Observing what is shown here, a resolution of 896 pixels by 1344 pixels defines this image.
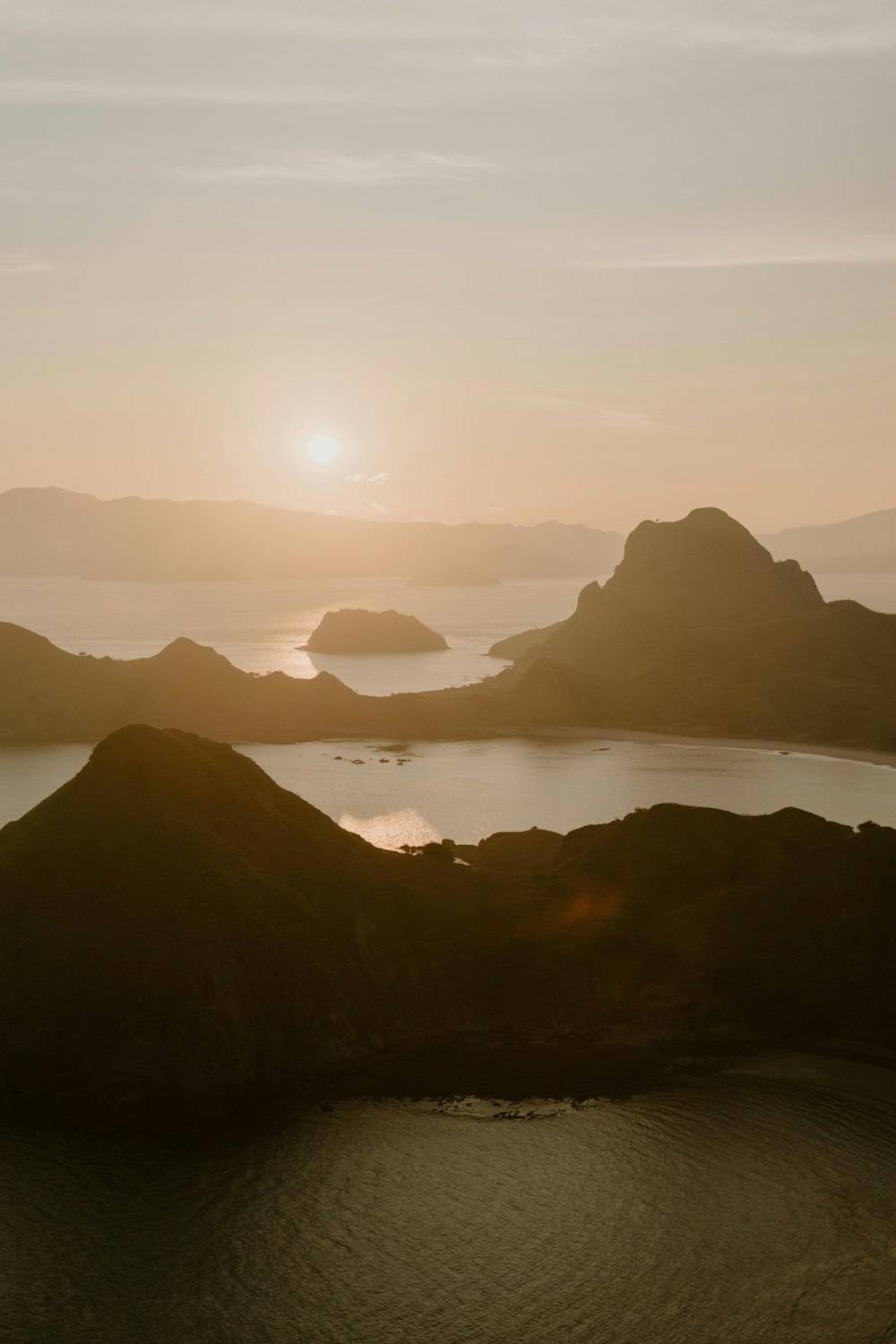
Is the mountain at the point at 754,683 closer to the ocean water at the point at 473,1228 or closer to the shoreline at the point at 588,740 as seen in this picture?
the shoreline at the point at 588,740

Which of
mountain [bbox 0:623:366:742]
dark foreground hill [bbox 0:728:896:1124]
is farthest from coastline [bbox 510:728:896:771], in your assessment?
dark foreground hill [bbox 0:728:896:1124]

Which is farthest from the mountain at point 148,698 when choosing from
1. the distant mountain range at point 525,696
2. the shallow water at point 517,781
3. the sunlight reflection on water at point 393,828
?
the sunlight reflection on water at point 393,828

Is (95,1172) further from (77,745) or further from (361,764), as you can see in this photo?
(77,745)

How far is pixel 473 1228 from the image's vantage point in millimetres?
43969

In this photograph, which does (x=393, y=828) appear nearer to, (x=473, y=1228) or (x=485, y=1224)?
(x=485, y=1224)

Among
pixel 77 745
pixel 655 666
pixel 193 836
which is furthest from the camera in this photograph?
pixel 655 666

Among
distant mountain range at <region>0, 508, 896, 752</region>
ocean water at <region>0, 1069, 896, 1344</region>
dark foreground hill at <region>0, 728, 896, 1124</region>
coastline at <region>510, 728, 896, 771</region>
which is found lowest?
ocean water at <region>0, 1069, 896, 1344</region>

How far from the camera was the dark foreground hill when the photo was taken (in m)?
54.2

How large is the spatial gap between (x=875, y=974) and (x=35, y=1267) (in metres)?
42.4

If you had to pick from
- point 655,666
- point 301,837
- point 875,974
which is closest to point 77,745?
point 655,666

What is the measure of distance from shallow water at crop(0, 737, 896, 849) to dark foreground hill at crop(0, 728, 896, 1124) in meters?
43.0

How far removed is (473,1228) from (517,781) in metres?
99.6

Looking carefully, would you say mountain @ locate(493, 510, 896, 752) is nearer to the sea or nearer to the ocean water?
the sea

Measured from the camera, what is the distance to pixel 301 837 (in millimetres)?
68188
